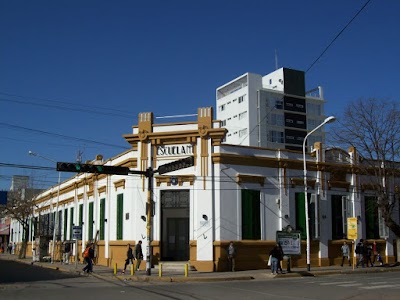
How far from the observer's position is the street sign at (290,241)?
2760 centimetres

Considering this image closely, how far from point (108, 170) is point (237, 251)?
8.78m

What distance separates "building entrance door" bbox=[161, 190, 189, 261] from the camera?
29.4 meters

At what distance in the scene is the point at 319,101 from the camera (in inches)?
4045

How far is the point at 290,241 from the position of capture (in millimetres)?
27922

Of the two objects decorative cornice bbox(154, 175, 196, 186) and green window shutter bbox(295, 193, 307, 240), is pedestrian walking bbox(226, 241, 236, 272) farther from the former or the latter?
green window shutter bbox(295, 193, 307, 240)

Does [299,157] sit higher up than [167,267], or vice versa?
[299,157]

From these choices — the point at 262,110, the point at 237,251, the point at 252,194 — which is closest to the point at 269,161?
the point at 252,194

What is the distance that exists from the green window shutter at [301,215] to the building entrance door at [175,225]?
22.6ft

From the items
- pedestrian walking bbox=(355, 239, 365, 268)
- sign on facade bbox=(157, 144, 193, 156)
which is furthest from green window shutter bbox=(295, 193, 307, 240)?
sign on facade bbox=(157, 144, 193, 156)

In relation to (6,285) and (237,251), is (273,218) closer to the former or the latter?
(237,251)

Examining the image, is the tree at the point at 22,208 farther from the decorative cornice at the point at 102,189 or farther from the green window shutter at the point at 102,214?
the green window shutter at the point at 102,214

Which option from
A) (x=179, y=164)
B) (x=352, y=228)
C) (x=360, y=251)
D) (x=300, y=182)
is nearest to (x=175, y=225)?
(x=179, y=164)

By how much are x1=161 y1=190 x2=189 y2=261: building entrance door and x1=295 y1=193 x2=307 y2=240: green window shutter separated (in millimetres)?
6898

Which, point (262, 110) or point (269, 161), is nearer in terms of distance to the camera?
point (269, 161)
